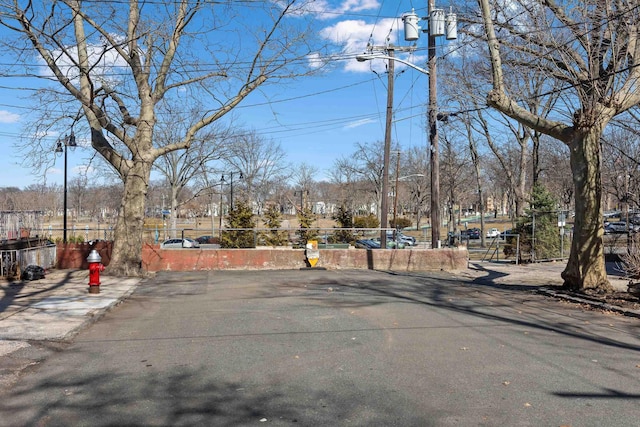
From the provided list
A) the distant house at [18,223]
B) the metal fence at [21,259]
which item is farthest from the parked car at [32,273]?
the distant house at [18,223]

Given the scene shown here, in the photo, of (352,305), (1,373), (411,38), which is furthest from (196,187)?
(1,373)

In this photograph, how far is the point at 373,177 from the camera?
72438 millimetres

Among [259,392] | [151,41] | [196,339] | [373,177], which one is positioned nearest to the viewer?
[259,392]

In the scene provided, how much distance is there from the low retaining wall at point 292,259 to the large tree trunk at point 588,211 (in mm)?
7987

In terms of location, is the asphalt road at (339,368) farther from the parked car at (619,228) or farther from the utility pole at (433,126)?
the utility pole at (433,126)

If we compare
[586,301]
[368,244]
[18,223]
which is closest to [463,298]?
[586,301]

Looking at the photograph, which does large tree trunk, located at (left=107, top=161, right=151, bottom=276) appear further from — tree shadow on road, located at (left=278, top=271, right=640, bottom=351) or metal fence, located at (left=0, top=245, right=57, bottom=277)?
tree shadow on road, located at (left=278, top=271, right=640, bottom=351)

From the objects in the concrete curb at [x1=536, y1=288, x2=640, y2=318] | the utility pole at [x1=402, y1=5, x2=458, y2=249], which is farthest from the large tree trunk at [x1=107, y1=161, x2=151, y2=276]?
the concrete curb at [x1=536, y1=288, x2=640, y2=318]

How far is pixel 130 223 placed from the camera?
57.7ft

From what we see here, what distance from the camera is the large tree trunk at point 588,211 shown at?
1270 centimetres

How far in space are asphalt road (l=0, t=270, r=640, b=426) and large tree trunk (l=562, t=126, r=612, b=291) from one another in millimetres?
1660

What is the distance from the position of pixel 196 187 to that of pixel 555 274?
5212cm

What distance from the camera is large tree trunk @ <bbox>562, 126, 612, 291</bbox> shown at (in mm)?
12695

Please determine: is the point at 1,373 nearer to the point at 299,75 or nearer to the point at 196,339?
the point at 196,339
